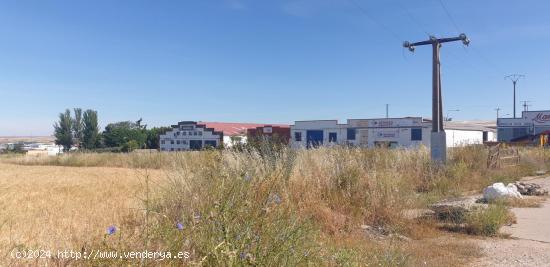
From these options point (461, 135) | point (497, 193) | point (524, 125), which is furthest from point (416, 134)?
point (497, 193)

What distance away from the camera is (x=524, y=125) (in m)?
66.9

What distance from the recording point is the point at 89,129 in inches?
3952

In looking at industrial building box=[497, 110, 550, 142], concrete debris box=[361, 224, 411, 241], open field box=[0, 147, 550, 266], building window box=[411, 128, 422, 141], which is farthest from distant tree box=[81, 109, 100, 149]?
concrete debris box=[361, 224, 411, 241]

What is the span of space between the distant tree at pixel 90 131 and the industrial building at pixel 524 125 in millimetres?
78948

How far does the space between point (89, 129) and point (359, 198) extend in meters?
101

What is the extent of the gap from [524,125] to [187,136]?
5312 centimetres

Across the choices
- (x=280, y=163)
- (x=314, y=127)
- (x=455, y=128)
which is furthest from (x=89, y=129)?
(x=280, y=163)

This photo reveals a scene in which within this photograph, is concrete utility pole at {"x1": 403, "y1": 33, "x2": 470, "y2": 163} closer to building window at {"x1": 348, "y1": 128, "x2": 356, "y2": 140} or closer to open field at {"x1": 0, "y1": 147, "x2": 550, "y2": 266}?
open field at {"x1": 0, "y1": 147, "x2": 550, "y2": 266}

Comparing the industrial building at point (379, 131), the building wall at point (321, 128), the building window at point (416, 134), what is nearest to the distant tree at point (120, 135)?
the building wall at point (321, 128)

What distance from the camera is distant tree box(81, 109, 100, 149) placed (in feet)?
327

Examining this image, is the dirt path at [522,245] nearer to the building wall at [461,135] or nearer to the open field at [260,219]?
the open field at [260,219]

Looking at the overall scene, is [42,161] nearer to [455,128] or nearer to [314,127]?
[314,127]

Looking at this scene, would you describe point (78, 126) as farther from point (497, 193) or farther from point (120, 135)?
point (497, 193)

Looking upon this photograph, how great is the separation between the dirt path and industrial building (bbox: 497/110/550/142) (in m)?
61.3
